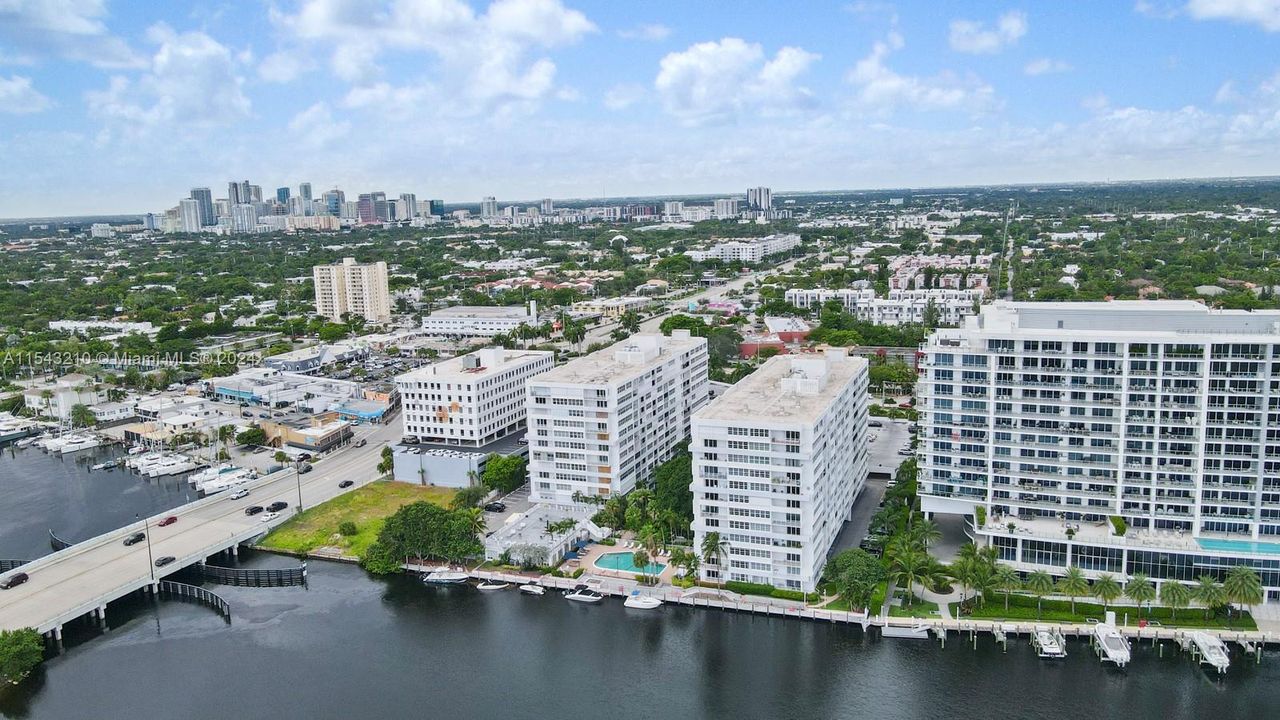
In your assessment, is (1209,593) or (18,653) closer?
(18,653)

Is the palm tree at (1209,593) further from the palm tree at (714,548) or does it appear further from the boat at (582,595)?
the boat at (582,595)

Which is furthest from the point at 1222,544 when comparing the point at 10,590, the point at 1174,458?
the point at 10,590

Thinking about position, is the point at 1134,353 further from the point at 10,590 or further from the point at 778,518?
the point at 10,590

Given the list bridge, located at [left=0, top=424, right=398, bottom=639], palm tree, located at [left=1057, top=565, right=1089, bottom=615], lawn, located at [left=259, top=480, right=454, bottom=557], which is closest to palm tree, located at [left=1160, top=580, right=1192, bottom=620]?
palm tree, located at [left=1057, top=565, right=1089, bottom=615]

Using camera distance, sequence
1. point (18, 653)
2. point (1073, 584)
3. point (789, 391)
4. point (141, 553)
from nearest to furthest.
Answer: point (18, 653) → point (1073, 584) → point (789, 391) → point (141, 553)

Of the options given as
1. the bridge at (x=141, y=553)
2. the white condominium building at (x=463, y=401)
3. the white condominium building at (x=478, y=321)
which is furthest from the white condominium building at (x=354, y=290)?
the bridge at (x=141, y=553)

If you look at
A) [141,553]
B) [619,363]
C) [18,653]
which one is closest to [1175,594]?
[619,363]

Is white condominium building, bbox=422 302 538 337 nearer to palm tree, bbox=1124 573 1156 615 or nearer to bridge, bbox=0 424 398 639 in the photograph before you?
bridge, bbox=0 424 398 639

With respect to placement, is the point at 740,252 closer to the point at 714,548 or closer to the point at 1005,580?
the point at 714,548
